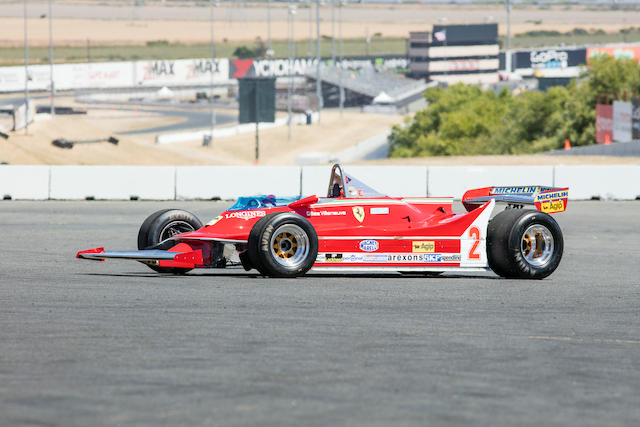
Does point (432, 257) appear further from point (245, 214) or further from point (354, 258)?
point (245, 214)

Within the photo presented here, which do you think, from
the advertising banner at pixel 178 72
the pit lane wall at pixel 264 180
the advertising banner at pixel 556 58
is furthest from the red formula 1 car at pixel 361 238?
the advertising banner at pixel 556 58

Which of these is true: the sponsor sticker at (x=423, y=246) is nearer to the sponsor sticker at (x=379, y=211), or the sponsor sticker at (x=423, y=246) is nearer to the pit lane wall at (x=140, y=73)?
the sponsor sticker at (x=379, y=211)

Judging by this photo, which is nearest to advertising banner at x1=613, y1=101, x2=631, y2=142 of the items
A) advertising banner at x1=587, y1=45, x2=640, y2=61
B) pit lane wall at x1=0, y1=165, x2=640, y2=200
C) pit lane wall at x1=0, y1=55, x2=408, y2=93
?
pit lane wall at x1=0, y1=165, x2=640, y2=200

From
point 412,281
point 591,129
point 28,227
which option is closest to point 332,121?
point 591,129

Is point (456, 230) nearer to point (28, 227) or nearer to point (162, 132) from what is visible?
point (28, 227)

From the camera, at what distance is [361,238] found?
13273mm

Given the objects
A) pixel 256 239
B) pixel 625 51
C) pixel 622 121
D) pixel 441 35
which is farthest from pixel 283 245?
pixel 441 35

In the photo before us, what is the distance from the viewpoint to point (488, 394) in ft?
23.4

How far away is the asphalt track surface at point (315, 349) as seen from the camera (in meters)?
6.67

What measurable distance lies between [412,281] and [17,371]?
22.3ft

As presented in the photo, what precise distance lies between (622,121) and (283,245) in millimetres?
45897

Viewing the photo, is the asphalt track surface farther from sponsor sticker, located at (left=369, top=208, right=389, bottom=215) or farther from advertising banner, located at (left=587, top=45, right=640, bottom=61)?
advertising banner, located at (left=587, top=45, right=640, bottom=61)

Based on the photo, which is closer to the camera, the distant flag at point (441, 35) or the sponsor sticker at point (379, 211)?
the sponsor sticker at point (379, 211)

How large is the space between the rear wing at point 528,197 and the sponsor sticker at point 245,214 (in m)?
2.86
